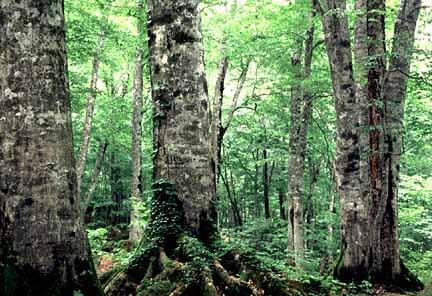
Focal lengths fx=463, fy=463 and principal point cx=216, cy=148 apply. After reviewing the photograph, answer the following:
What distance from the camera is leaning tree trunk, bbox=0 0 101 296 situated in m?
3.71

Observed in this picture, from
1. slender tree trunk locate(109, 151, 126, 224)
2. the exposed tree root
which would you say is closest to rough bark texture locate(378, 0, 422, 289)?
the exposed tree root

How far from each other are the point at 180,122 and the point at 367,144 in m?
4.69

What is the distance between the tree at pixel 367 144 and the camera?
27.7 feet

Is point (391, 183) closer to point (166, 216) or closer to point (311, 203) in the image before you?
point (166, 216)

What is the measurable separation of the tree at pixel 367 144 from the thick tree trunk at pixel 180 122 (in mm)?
3382

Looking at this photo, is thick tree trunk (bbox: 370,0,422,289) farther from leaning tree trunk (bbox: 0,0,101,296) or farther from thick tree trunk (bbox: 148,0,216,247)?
leaning tree trunk (bbox: 0,0,101,296)

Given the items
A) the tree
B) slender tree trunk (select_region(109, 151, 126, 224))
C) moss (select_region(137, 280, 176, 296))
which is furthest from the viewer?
slender tree trunk (select_region(109, 151, 126, 224))

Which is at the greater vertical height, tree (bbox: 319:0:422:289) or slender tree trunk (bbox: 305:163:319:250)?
tree (bbox: 319:0:422:289)

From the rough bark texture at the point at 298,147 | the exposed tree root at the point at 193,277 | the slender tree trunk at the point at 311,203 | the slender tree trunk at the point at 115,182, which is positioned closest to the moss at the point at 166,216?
the exposed tree root at the point at 193,277

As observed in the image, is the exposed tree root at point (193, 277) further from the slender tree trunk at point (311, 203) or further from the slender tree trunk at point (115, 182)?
the slender tree trunk at point (115, 182)

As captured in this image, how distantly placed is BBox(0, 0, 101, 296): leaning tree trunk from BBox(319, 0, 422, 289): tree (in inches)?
227

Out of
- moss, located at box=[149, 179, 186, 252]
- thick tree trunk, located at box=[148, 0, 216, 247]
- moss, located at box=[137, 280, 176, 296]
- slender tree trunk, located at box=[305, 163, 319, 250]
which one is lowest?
slender tree trunk, located at box=[305, 163, 319, 250]

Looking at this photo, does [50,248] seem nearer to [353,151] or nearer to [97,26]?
[353,151]

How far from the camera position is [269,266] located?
5.59m
